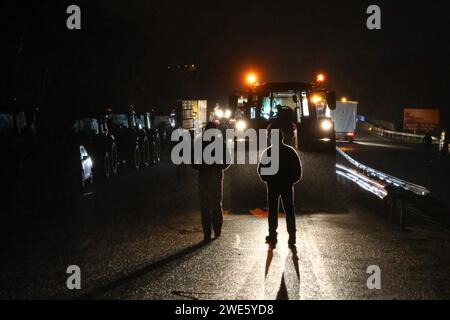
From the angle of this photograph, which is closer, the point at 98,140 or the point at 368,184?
the point at 368,184

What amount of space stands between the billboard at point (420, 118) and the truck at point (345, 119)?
19.2 meters

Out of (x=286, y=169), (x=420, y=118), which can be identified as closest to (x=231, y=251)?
(x=286, y=169)

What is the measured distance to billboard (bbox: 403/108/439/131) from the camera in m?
82.4

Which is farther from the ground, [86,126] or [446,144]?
[86,126]

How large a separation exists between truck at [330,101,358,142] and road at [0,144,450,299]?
155 ft

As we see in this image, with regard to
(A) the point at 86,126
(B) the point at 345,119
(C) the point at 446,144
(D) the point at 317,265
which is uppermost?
(A) the point at 86,126

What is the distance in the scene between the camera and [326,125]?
60.0 feet

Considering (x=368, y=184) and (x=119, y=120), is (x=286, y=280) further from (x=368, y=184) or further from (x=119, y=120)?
(x=119, y=120)

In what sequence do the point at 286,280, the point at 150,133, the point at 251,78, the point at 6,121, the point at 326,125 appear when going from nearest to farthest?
the point at 286,280
the point at 6,121
the point at 326,125
the point at 251,78
the point at 150,133

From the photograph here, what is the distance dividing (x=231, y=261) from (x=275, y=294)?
6.99 ft

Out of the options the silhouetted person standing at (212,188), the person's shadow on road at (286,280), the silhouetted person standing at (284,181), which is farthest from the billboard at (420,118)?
the person's shadow on road at (286,280)

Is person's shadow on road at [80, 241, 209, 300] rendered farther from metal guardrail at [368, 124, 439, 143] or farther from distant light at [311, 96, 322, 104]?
metal guardrail at [368, 124, 439, 143]

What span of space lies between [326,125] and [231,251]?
325 inches
